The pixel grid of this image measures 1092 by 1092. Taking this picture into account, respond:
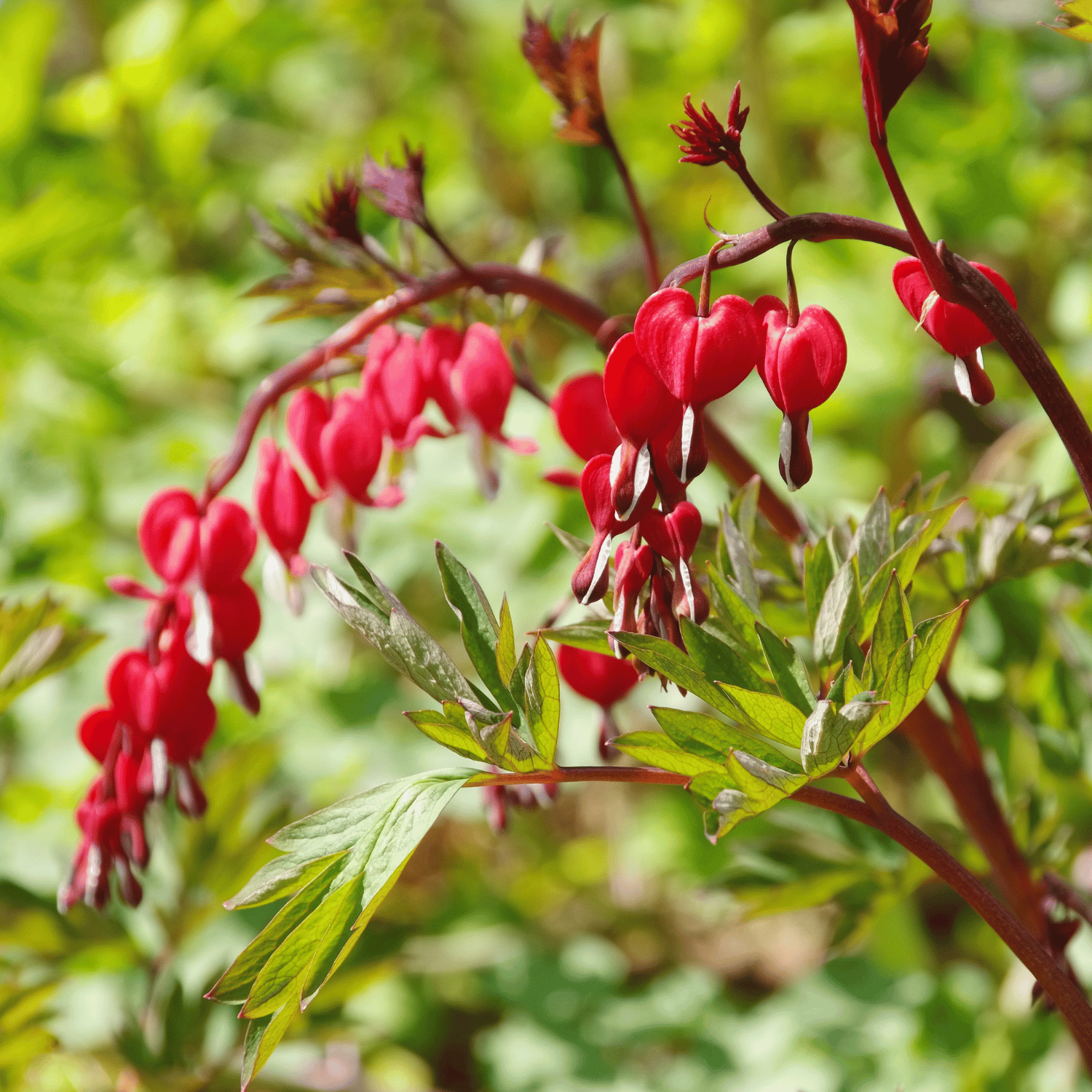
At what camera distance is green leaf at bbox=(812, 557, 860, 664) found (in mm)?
679

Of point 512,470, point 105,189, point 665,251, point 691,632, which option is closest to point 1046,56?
point 665,251

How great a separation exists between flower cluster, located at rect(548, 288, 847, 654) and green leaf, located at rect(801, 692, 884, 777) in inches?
3.8

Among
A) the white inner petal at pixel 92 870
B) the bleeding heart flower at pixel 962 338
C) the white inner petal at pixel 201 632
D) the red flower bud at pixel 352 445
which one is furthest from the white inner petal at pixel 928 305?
the white inner petal at pixel 92 870

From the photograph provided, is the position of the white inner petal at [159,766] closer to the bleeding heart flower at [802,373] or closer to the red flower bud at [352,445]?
the red flower bud at [352,445]

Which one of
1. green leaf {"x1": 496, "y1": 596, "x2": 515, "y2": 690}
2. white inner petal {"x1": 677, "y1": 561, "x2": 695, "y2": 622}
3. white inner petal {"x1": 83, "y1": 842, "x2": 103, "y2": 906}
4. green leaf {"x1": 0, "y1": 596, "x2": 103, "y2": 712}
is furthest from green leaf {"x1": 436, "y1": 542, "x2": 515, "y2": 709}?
green leaf {"x1": 0, "y1": 596, "x2": 103, "y2": 712}

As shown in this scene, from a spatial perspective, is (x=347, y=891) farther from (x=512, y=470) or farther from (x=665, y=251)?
(x=665, y=251)

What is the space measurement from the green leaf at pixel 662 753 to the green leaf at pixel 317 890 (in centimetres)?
10

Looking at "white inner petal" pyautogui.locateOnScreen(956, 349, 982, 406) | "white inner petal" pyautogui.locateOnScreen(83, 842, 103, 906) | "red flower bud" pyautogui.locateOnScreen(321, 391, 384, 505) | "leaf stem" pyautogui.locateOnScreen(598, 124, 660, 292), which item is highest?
Result: "leaf stem" pyautogui.locateOnScreen(598, 124, 660, 292)

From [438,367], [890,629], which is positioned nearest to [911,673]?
[890,629]

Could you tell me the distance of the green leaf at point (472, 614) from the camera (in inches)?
27.7

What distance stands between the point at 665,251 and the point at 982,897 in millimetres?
1957

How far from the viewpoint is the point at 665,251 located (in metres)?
2.42

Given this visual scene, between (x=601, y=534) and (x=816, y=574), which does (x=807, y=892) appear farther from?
(x=601, y=534)

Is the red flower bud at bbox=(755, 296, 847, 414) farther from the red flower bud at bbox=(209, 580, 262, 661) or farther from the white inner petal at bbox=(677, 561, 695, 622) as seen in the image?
the red flower bud at bbox=(209, 580, 262, 661)
